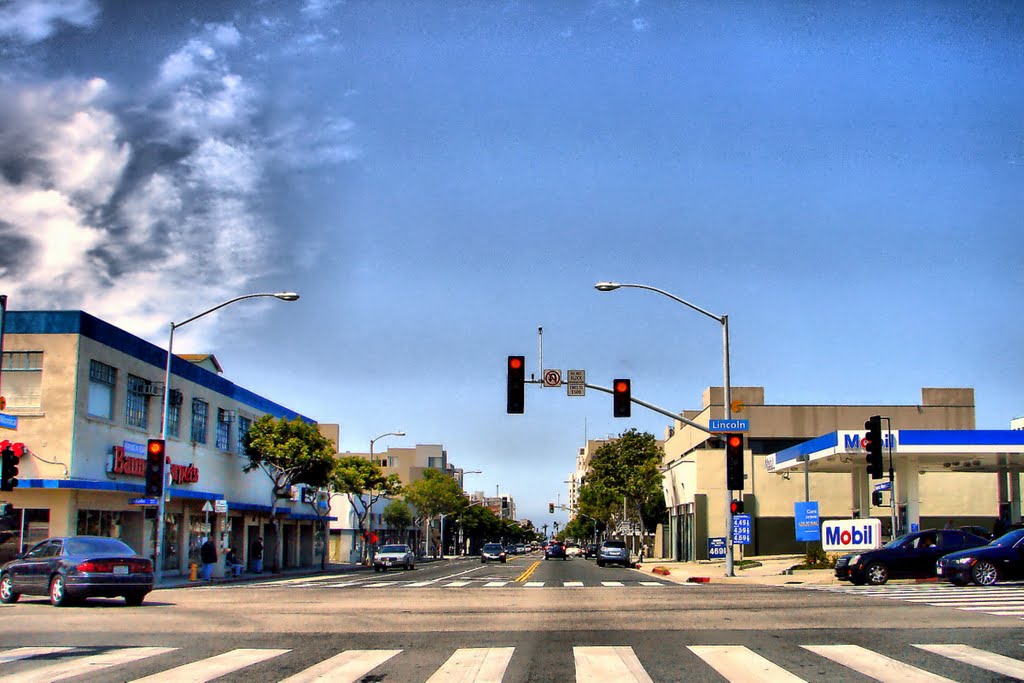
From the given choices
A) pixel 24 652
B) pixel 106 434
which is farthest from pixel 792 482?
pixel 24 652

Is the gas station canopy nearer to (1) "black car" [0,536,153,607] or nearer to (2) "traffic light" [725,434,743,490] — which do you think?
(2) "traffic light" [725,434,743,490]

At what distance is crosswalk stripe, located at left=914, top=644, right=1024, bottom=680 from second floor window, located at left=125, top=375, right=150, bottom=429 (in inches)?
1345

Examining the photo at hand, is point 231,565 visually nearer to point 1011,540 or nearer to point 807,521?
point 807,521

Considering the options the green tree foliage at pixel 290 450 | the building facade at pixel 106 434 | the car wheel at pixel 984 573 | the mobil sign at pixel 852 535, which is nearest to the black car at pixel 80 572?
the building facade at pixel 106 434

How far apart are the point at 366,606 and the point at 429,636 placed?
653 centimetres

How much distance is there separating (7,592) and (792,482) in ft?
172

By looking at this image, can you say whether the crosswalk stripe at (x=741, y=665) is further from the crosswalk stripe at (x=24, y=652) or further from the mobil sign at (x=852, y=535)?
the mobil sign at (x=852, y=535)

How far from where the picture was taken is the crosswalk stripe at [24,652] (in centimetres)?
1243

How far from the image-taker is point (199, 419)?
47.8m

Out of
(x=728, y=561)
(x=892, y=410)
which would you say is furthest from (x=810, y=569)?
(x=892, y=410)

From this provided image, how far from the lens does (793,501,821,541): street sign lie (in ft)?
127

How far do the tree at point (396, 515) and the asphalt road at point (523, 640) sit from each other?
253ft

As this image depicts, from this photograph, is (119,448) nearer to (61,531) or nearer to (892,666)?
(61,531)

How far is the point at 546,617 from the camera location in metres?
17.8
